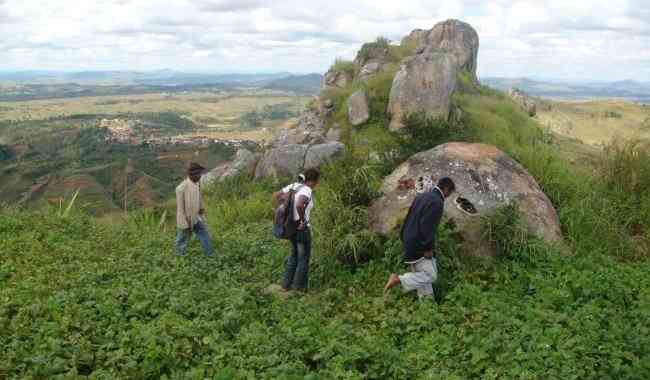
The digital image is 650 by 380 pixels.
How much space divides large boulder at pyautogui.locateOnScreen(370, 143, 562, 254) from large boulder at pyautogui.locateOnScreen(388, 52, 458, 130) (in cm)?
812

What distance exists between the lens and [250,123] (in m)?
144

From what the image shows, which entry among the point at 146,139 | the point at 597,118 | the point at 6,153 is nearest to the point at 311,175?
the point at 597,118

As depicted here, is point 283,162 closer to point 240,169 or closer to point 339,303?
point 240,169

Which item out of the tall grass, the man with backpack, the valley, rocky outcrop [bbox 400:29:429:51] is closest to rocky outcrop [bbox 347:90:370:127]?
the valley

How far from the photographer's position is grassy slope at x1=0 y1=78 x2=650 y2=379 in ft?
18.5

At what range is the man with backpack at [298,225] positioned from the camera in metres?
8.19

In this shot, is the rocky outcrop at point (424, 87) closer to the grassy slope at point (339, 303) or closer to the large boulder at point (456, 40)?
the grassy slope at point (339, 303)

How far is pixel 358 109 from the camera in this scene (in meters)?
20.4

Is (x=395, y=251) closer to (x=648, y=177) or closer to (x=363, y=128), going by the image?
(x=648, y=177)

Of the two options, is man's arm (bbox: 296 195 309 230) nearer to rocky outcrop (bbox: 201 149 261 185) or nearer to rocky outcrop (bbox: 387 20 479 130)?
rocky outcrop (bbox: 387 20 479 130)

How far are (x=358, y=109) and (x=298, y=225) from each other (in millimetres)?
12812

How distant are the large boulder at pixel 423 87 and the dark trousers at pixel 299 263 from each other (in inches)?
430

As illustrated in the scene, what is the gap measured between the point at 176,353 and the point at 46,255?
5665 mm

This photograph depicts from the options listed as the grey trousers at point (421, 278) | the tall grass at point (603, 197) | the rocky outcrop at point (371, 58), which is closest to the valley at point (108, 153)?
the rocky outcrop at point (371, 58)
